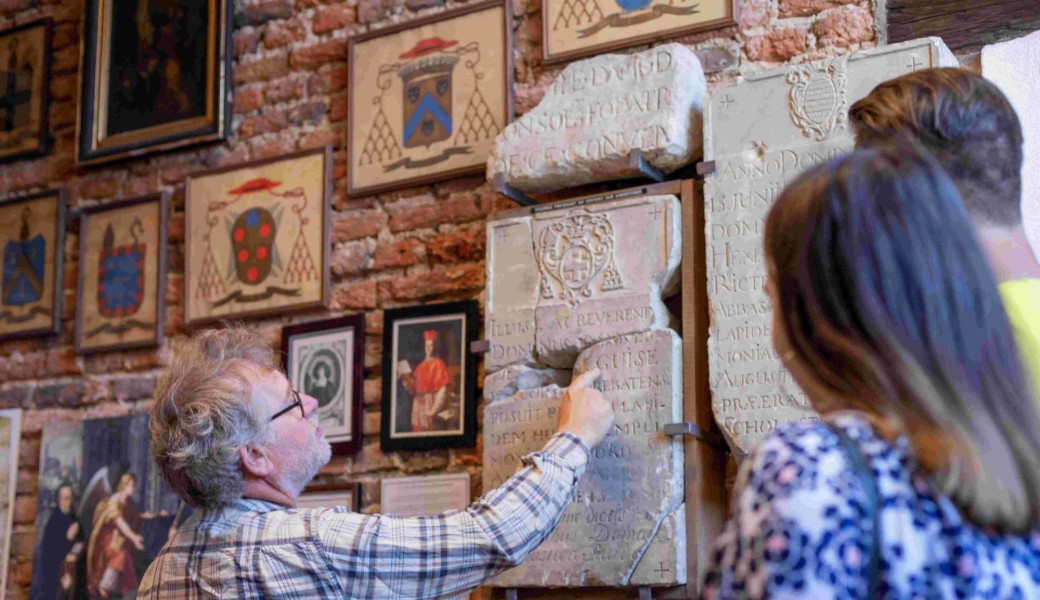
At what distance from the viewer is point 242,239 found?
416 cm

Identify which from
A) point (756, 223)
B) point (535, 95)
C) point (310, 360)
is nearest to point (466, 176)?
point (535, 95)

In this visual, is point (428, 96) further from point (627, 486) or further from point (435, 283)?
point (627, 486)

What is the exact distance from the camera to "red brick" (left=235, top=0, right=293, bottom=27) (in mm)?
4281

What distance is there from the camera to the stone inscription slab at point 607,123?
10.3 feet

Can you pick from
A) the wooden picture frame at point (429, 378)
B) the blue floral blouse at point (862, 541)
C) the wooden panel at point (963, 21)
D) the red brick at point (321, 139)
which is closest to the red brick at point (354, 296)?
the wooden picture frame at point (429, 378)

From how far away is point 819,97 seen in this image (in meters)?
2.94

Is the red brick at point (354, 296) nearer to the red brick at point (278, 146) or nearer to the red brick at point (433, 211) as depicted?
the red brick at point (433, 211)

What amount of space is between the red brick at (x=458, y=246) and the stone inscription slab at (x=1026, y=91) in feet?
4.83

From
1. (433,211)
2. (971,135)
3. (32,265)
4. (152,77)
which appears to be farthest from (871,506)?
(32,265)

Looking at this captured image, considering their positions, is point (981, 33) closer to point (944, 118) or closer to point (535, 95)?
point (535, 95)

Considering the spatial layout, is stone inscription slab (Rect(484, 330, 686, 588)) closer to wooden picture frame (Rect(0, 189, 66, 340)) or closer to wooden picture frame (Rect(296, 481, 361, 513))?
wooden picture frame (Rect(296, 481, 361, 513))

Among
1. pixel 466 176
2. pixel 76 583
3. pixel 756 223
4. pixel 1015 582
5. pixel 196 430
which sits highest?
pixel 466 176

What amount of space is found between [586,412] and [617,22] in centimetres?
124

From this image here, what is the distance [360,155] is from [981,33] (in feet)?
6.17
